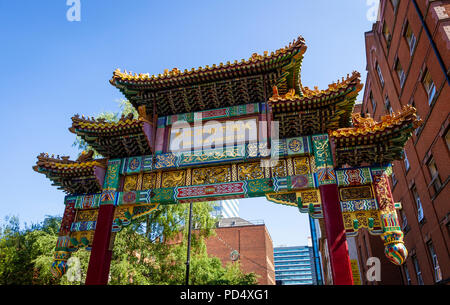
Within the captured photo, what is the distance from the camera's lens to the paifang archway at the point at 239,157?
25.4 feet

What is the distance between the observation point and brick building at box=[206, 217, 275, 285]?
3972 cm

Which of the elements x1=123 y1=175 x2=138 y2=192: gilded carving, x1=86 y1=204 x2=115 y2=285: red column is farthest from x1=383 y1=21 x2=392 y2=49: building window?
x1=86 y1=204 x2=115 y2=285: red column

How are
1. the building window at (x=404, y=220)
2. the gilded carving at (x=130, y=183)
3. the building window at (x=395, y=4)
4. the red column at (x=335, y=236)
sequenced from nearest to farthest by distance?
the red column at (x=335, y=236) < the gilded carving at (x=130, y=183) < the building window at (x=395, y=4) < the building window at (x=404, y=220)

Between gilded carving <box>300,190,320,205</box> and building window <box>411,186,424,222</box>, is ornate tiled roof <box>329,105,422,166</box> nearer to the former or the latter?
gilded carving <box>300,190,320,205</box>

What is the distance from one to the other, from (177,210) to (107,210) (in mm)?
8917

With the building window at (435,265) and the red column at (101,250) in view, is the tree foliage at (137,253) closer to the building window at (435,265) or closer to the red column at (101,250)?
the red column at (101,250)

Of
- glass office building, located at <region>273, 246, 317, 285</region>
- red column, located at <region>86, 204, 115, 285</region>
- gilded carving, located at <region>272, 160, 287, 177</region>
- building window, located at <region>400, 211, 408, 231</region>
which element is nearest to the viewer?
red column, located at <region>86, 204, 115, 285</region>

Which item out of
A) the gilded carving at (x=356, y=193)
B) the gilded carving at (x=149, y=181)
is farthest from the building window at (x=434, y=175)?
the gilded carving at (x=149, y=181)

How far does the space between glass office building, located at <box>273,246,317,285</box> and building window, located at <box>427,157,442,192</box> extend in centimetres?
14135

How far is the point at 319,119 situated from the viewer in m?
8.49

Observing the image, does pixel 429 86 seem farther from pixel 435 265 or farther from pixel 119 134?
pixel 119 134

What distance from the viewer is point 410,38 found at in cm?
1424

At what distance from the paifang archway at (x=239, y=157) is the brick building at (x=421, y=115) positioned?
514 centimetres
